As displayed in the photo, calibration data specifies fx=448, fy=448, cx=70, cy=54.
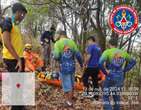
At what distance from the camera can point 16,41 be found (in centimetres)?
750

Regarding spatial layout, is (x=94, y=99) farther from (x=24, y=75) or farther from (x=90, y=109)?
(x=24, y=75)

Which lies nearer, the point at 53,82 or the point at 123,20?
the point at 123,20

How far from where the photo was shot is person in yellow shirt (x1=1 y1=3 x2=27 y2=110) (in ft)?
23.9

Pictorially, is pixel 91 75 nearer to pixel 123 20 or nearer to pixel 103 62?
pixel 123 20

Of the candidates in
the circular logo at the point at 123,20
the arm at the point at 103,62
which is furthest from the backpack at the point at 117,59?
the circular logo at the point at 123,20

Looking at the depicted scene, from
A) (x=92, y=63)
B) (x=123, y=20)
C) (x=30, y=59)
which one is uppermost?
(x=123, y=20)

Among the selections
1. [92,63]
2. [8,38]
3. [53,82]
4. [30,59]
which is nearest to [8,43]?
[8,38]

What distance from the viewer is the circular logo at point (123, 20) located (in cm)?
1071

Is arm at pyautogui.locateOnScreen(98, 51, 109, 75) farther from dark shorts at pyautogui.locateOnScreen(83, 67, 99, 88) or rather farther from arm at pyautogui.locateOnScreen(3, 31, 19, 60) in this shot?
arm at pyautogui.locateOnScreen(3, 31, 19, 60)

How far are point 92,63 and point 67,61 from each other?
1072 mm

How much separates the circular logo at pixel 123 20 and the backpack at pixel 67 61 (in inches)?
61.4

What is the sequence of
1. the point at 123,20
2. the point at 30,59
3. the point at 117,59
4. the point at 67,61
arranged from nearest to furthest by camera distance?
the point at 117,59 → the point at 67,61 → the point at 123,20 → the point at 30,59

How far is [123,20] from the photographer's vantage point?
1066 cm

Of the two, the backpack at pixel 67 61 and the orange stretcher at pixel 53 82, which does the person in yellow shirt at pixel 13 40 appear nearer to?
the backpack at pixel 67 61
